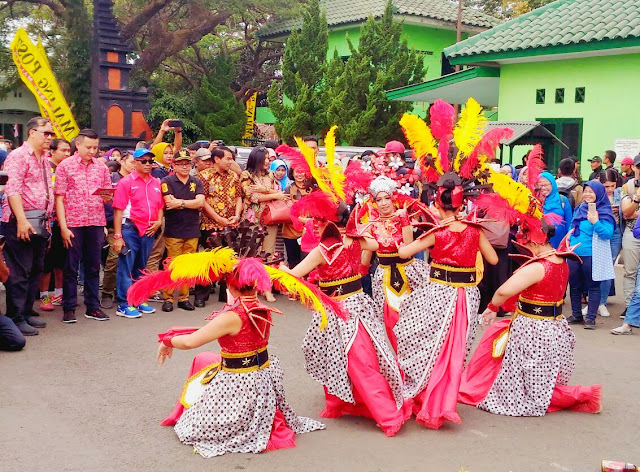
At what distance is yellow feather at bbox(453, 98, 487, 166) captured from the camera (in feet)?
19.1

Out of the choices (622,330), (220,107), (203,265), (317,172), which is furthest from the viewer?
(220,107)

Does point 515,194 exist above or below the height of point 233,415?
above

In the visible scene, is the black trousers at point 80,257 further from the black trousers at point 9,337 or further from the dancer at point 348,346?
the dancer at point 348,346

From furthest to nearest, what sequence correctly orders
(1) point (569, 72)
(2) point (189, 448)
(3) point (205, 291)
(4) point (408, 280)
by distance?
(1) point (569, 72) < (3) point (205, 291) < (4) point (408, 280) < (2) point (189, 448)

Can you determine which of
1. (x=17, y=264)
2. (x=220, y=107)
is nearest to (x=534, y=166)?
(x=17, y=264)

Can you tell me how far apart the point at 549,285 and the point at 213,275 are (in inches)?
101

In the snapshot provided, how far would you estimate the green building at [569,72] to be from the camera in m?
13.8

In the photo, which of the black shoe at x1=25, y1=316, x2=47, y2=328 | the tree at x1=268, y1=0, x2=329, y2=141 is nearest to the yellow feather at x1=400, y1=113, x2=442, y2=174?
the black shoe at x1=25, y1=316, x2=47, y2=328

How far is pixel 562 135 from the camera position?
1534cm

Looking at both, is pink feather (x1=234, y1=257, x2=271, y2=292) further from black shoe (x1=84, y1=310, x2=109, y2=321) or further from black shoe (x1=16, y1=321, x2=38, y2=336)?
black shoe (x1=84, y1=310, x2=109, y2=321)

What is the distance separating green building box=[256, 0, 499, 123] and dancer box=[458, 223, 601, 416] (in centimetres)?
2011

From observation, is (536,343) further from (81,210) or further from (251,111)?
(251,111)

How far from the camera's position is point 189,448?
4.78 metres

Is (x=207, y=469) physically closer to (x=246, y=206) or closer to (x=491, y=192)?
(x=491, y=192)
